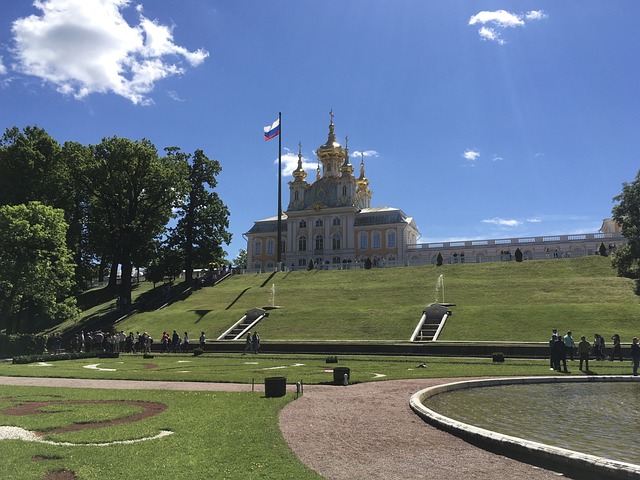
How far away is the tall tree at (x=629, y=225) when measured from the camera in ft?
122

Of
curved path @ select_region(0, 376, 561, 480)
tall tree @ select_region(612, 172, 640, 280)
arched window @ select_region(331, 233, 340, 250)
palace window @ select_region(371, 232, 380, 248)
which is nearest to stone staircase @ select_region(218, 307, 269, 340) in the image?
curved path @ select_region(0, 376, 561, 480)

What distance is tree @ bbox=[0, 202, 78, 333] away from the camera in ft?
121

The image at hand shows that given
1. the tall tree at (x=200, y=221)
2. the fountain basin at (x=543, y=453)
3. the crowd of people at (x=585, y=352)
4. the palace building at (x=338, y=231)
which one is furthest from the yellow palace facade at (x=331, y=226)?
the fountain basin at (x=543, y=453)

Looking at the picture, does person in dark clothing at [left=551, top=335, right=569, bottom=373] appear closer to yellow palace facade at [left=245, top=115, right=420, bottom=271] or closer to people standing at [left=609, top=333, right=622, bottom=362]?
people standing at [left=609, top=333, right=622, bottom=362]

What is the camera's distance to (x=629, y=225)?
37969 millimetres

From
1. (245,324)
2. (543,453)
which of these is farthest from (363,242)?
(543,453)

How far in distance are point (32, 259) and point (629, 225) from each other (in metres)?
41.3

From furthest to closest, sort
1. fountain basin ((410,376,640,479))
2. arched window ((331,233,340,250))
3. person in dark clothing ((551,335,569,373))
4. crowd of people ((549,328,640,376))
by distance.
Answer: arched window ((331,233,340,250)), person in dark clothing ((551,335,569,373)), crowd of people ((549,328,640,376)), fountain basin ((410,376,640,479))

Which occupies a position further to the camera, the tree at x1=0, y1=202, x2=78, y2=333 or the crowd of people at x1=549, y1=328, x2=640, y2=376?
the tree at x1=0, y1=202, x2=78, y2=333

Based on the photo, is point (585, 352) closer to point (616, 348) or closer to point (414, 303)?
point (616, 348)

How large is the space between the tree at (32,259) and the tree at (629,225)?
130 ft

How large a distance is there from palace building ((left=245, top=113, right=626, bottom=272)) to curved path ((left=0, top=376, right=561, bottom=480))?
72382mm

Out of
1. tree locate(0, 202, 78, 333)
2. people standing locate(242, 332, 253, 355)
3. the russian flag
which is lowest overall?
people standing locate(242, 332, 253, 355)

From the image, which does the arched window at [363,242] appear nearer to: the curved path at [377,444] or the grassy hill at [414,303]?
the grassy hill at [414,303]
